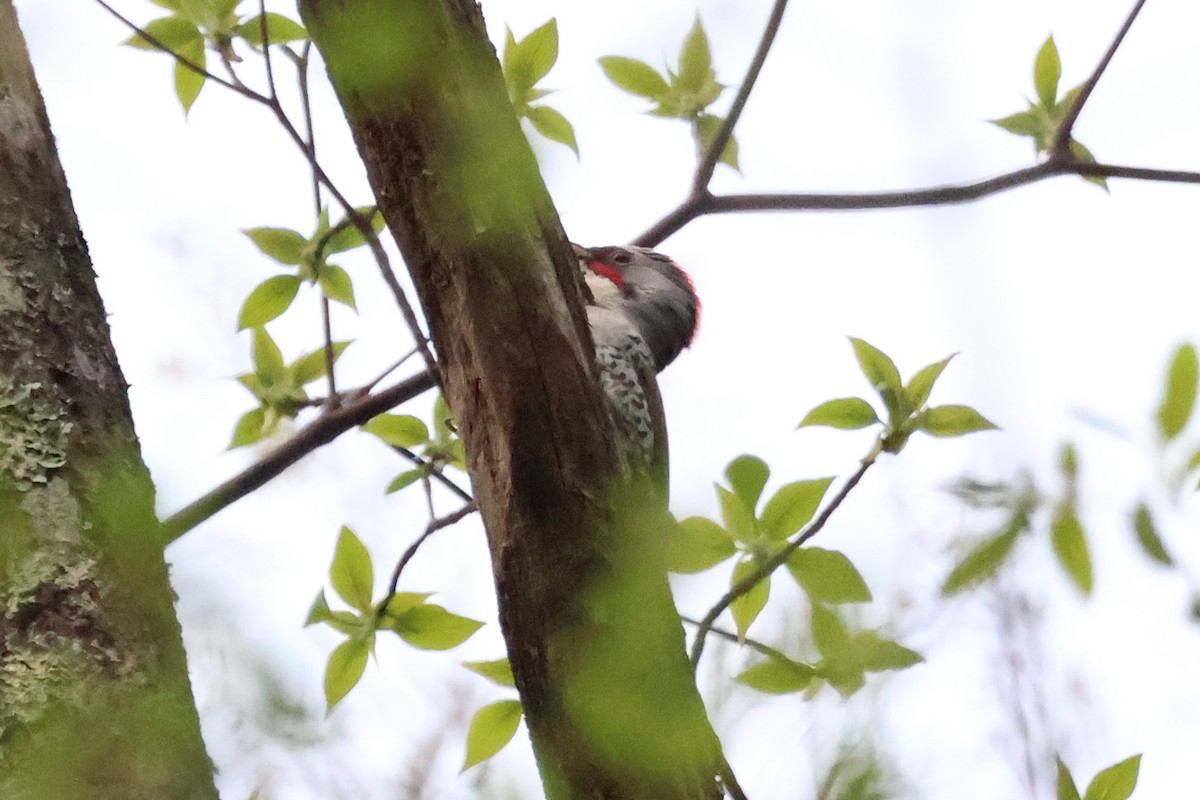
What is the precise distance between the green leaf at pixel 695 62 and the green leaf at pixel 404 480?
43.1 inches

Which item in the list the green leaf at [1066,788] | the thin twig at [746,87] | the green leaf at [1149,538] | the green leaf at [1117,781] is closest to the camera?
the green leaf at [1149,538]

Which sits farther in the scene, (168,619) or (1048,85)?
(1048,85)

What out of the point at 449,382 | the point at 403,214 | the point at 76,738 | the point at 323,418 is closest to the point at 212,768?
the point at 76,738

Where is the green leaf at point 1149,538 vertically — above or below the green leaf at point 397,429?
below

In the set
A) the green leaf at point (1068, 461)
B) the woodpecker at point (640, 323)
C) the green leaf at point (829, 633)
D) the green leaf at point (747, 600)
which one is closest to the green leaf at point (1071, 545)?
the green leaf at point (1068, 461)

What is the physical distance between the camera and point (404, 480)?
2504mm

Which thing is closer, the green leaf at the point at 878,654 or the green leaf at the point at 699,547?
the green leaf at the point at 878,654

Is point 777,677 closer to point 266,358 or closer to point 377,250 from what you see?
point 377,250

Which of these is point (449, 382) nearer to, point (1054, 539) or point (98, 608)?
point (98, 608)

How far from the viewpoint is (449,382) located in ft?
5.94

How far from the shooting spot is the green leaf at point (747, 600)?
208 cm

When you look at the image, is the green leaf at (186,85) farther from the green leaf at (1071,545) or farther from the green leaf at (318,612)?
the green leaf at (1071,545)

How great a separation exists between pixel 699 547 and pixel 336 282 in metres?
1.02

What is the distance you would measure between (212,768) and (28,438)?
524 millimetres
